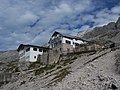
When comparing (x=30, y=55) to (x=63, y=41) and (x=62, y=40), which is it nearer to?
(x=62, y=40)

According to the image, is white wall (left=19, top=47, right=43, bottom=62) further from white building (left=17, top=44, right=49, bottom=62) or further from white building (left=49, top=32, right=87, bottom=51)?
white building (left=49, top=32, right=87, bottom=51)

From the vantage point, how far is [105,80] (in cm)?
4266

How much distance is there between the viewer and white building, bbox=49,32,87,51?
109175 millimetres

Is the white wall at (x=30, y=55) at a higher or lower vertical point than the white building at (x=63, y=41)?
lower

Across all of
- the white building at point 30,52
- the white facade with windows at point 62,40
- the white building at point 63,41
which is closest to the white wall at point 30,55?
the white building at point 30,52

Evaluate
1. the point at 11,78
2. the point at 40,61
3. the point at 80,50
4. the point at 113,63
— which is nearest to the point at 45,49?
the point at 40,61

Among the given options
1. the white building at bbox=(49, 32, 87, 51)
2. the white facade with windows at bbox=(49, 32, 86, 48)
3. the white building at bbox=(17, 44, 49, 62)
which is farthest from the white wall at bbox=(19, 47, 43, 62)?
the white facade with windows at bbox=(49, 32, 86, 48)

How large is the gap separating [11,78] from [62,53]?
69.3 ft

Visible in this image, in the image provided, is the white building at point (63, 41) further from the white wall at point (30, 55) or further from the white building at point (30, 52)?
the white wall at point (30, 55)

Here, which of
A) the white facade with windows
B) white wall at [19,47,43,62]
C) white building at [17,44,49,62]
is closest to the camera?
white wall at [19,47,43,62]

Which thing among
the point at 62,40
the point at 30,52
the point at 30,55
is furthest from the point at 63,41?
the point at 30,55

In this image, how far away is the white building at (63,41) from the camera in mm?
109175

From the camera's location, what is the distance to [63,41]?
109375 millimetres

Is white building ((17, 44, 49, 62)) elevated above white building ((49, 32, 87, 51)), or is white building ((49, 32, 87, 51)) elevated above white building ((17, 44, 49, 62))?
white building ((49, 32, 87, 51))
